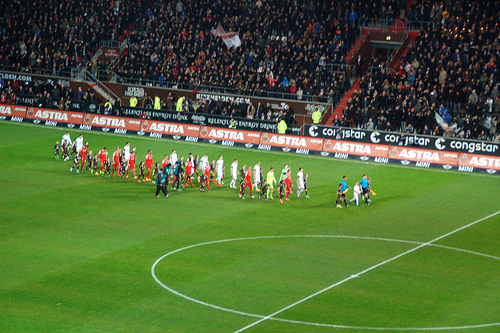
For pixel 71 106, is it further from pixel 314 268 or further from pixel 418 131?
pixel 314 268

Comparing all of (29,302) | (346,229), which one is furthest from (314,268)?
(29,302)

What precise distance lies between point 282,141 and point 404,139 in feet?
25.9

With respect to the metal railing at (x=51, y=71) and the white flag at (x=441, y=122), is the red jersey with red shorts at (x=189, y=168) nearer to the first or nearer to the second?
the white flag at (x=441, y=122)

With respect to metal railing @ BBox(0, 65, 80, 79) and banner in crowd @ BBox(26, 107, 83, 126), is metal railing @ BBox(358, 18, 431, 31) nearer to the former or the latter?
banner in crowd @ BBox(26, 107, 83, 126)

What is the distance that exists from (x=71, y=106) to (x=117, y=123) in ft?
21.1

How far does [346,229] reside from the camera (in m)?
30.4

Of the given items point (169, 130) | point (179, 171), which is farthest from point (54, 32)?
point (179, 171)

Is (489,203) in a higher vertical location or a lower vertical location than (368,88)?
lower

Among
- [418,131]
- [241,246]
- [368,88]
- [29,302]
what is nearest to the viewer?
[29,302]

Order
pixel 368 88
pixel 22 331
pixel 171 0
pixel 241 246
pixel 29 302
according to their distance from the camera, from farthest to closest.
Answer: pixel 171 0 < pixel 368 88 < pixel 241 246 < pixel 29 302 < pixel 22 331

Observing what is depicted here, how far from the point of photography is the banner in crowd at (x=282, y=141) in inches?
1694

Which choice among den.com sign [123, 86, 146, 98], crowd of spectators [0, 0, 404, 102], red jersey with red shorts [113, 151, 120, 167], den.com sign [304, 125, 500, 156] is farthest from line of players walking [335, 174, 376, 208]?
den.com sign [123, 86, 146, 98]

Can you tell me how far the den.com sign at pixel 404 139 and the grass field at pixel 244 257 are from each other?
2.52m

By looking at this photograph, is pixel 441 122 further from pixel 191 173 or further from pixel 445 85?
pixel 191 173
